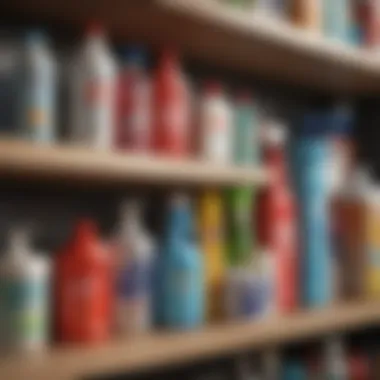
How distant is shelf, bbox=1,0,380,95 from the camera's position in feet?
3.59

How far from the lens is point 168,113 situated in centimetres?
112

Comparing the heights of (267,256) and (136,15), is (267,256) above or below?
below

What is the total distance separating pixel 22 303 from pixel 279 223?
1.87 feet

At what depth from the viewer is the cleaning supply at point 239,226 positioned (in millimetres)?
1257

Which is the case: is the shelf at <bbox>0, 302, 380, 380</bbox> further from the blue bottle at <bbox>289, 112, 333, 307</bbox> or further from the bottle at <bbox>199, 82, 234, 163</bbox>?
the bottle at <bbox>199, 82, 234, 163</bbox>

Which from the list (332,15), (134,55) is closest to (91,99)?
(134,55)

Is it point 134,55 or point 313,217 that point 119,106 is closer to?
point 134,55

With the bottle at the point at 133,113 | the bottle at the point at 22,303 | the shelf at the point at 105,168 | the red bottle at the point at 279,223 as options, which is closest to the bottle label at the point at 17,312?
the bottle at the point at 22,303

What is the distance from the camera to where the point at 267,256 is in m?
1.26

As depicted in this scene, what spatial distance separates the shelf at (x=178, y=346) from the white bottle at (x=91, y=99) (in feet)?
0.95

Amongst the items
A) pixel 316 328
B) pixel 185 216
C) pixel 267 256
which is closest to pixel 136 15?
pixel 185 216

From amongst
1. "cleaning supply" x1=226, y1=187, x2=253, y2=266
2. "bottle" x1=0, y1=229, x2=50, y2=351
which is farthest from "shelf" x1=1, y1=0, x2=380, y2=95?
Result: "bottle" x1=0, y1=229, x2=50, y2=351

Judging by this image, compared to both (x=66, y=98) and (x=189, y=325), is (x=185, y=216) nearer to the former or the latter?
(x=189, y=325)

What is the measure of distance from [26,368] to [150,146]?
400mm
